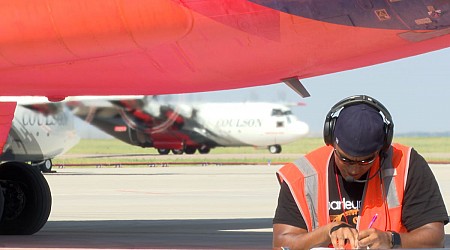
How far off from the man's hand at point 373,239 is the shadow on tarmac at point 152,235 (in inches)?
292

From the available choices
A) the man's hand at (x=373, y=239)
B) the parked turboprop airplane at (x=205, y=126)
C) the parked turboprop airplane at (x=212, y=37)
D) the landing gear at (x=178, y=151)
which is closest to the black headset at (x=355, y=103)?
the man's hand at (x=373, y=239)

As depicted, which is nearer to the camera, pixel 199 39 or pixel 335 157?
pixel 335 157

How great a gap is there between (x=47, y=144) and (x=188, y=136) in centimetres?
3352

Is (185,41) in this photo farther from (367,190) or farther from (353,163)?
(353,163)

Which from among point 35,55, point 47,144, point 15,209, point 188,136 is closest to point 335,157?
point 35,55

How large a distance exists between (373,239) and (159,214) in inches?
585

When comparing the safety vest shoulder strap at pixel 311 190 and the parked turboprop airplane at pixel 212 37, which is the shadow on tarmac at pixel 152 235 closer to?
the parked turboprop airplane at pixel 212 37

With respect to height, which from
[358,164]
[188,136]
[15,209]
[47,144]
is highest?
[188,136]

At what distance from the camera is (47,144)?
36688 millimetres

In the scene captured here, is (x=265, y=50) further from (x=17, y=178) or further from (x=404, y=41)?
(x=17, y=178)

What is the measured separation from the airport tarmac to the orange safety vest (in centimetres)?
699

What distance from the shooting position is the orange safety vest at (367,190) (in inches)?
185

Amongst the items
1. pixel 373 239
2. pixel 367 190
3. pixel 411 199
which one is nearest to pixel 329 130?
pixel 367 190

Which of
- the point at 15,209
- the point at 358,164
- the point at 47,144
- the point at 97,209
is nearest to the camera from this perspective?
the point at 358,164
